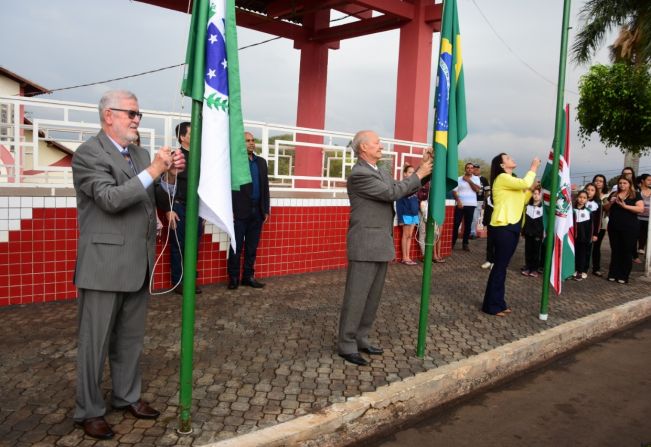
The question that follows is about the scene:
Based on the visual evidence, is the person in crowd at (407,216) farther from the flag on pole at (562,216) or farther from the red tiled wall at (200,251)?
the flag on pole at (562,216)

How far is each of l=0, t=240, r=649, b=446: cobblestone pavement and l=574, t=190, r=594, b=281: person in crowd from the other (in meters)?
1.44

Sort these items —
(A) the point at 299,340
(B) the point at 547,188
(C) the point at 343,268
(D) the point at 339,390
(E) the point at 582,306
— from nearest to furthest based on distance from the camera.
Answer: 1. (D) the point at 339,390
2. (A) the point at 299,340
3. (B) the point at 547,188
4. (E) the point at 582,306
5. (C) the point at 343,268

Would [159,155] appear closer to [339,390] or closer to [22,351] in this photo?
[339,390]

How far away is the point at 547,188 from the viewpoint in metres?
6.46

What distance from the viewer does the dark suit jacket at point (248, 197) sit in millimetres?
6535

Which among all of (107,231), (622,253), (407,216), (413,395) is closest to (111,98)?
(107,231)

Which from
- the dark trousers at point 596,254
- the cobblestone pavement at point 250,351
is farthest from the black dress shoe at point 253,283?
the dark trousers at point 596,254

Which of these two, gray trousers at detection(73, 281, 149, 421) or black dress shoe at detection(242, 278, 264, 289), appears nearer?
gray trousers at detection(73, 281, 149, 421)

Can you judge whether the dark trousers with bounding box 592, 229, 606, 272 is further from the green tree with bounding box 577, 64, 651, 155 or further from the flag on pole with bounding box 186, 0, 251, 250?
the flag on pole with bounding box 186, 0, 251, 250

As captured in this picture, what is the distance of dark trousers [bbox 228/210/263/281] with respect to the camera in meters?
6.74

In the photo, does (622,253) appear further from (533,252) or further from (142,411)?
(142,411)

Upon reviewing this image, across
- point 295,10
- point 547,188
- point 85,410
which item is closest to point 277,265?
point 547,188

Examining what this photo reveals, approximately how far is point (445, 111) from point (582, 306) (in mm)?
4110

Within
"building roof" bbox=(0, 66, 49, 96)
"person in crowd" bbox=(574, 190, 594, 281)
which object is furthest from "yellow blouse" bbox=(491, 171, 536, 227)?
"building roof" bbox=(0, 66, 49, 96)
